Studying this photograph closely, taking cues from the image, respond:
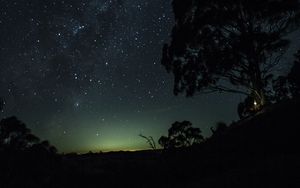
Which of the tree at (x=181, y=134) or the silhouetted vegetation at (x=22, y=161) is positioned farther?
the tree at (x=181, y=134)

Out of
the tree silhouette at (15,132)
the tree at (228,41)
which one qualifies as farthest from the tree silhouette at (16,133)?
the tree at (228,41)

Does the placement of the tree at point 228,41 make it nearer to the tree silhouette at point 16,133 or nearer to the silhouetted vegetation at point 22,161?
the silhouetted vegetation at point 22,161

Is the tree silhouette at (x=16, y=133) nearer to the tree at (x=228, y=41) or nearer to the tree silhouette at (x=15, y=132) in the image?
the tree silhouette at (x=15, y=132)

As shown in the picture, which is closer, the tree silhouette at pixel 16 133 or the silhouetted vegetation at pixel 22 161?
the silhouetted vegetation at pixel 22 161

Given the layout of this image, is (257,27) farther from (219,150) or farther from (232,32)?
(219,150)

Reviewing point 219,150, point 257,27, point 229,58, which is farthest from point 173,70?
point 219,150

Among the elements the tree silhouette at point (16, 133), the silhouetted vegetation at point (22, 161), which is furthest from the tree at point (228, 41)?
the tree silhouette at point (16, 133)

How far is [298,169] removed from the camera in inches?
333

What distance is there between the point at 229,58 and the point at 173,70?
3.73 m

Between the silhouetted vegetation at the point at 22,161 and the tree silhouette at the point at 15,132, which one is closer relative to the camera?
the silhouetted vegetation at the point at 22,161

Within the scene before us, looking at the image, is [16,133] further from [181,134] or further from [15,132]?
[181,134]

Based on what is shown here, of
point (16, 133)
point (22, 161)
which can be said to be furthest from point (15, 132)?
point (22, 161)

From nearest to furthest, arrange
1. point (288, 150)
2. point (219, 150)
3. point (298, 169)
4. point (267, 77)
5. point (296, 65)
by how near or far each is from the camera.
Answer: point (298, 169) → point (288, 150) → point (219, 150) → point (267, 77) → point (296, 65)

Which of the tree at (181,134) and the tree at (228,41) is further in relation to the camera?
the tree at (181,134)
